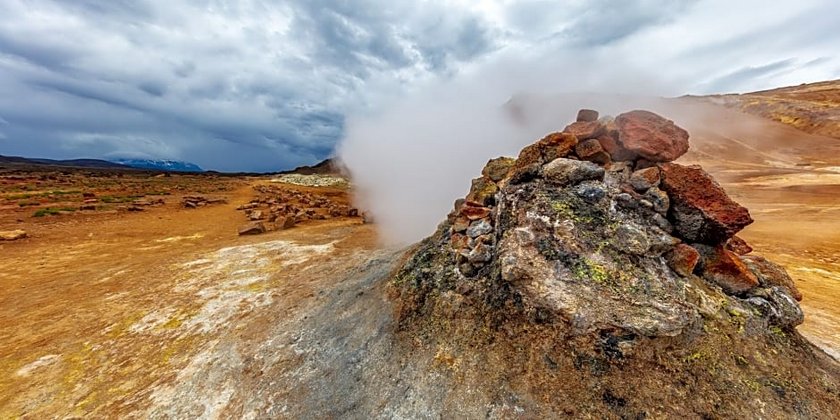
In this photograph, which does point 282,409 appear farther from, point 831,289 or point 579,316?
point 831,289

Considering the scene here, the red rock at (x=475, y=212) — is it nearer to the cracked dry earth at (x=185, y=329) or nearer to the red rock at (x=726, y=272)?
the cracked dry earth at (x=185, y=329)

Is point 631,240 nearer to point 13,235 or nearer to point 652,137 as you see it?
point 652,137

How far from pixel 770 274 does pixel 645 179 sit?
209 centimetres

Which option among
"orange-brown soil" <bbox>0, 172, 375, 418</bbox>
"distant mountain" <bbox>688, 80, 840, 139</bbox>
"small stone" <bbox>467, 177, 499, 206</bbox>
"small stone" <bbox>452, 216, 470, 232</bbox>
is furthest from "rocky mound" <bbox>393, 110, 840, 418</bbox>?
"distant mountain" <bbox>688, 80, 840, 139</bbox>

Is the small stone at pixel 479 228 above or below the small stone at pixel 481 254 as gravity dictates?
above

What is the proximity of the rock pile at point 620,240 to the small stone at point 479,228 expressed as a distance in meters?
0.02

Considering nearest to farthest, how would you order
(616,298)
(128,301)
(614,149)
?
(616,298), (614,149), (128,301)

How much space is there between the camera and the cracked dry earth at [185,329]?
4277 mm

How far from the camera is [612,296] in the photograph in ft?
12.4

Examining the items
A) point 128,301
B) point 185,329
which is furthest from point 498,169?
point 128,301

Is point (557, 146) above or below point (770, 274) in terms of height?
above

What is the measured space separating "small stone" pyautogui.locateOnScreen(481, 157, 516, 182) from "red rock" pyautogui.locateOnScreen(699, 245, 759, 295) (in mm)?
3084

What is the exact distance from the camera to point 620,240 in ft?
13.8

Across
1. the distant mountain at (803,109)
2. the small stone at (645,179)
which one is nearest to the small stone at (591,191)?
the small stone at (645,179)
